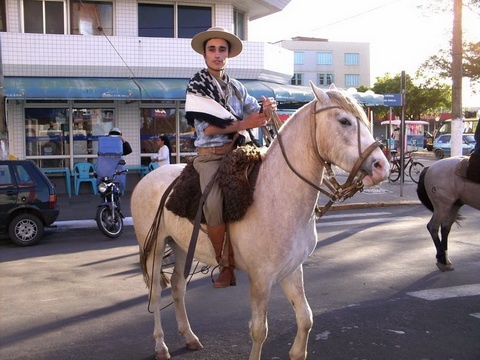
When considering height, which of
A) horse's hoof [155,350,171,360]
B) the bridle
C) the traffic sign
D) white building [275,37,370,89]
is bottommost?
horse's hoof [155,350,171,360]

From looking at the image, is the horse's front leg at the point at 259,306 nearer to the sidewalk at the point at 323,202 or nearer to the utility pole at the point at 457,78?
the sidewalk at the point at 323,202

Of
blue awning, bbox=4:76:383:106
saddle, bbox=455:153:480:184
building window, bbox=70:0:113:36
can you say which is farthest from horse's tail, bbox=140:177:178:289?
building window, bbox=70:0:113:36

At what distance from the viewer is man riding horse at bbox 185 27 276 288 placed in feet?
13.4

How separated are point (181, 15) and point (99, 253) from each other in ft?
41.4

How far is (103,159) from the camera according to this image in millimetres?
12023

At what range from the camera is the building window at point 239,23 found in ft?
69.1

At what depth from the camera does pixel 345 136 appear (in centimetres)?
352

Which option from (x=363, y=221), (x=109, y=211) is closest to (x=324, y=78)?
(x=363, y=221)

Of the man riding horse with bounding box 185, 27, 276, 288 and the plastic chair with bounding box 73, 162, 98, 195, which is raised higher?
the man riding horse with bounding box 185, 27, 276, 288

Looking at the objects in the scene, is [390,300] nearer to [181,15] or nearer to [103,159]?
[103,159]

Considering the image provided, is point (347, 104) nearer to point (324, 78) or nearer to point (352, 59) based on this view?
point (324, 78)

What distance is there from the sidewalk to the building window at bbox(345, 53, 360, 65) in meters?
63.0

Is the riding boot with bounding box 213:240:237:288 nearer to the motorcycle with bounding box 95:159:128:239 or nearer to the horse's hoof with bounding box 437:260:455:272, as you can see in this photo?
the horse's hoof with bounding box 437:260:455:272

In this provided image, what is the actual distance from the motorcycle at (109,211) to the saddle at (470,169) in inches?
265
